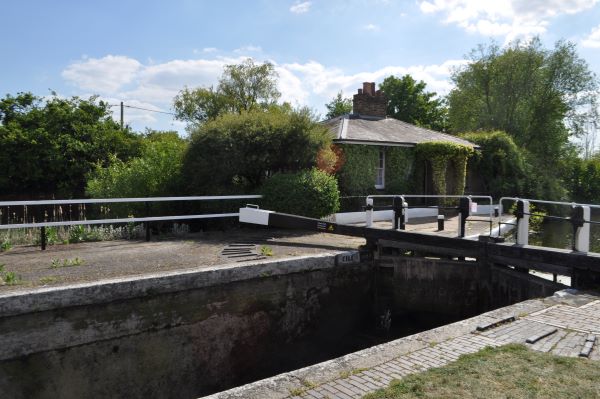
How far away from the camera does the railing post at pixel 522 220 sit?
7.55 m

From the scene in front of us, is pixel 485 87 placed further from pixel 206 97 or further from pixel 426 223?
pixel 426 223

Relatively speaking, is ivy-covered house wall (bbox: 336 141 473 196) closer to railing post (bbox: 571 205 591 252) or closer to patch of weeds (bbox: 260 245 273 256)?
patch of weeds (bbox: 260 245 273 256)

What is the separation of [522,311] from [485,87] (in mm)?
36770

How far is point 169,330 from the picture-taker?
6.44 m

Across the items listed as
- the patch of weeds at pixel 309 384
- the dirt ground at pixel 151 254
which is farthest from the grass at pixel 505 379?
the dirt ground at pixel 151 254

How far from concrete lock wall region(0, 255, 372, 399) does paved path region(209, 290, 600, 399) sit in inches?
118

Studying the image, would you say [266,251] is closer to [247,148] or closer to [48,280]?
[48,280]

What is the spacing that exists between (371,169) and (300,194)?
700cm

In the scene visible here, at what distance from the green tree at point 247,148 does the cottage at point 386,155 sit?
366cm

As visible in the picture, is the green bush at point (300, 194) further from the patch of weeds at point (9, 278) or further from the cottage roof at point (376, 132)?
the patch of weeds at point (9, 278)

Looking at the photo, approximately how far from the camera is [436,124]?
157ft

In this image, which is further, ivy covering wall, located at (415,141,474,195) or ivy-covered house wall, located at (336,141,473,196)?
ivy covering wall, located at (415,141,474,195)

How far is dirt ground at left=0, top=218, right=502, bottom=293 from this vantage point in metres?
6.51

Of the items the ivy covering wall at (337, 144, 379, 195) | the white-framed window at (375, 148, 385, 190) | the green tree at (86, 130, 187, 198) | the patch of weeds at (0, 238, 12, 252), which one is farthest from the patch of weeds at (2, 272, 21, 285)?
the white-framed window at (375, 148, 385, 190)
